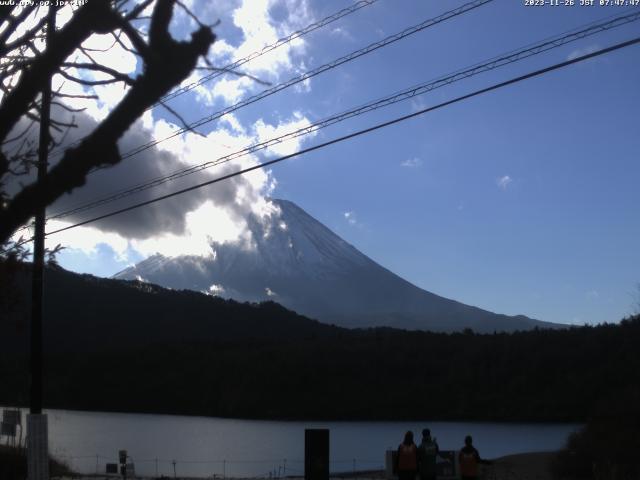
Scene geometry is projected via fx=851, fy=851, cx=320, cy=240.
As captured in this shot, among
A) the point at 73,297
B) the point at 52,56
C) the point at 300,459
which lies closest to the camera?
the point at 52,56

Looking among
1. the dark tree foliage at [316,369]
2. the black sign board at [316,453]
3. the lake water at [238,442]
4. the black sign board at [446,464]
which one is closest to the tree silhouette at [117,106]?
the black sign board at [316,453]

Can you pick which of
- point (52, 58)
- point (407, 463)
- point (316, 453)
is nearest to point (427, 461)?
point (407, 463)

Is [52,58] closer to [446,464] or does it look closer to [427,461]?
[427,461]

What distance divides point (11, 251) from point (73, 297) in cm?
9591

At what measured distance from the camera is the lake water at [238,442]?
40.0m

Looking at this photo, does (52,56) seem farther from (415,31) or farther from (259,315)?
(259,315)

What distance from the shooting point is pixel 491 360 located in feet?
283

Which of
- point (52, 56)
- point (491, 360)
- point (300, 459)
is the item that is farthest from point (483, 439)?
point (52, 56)

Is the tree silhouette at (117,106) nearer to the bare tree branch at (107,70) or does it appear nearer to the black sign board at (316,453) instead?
the bare tree branch at (107,70)

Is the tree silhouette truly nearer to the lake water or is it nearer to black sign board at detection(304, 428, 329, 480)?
black sign board at detection(304, 428, 329, 480)

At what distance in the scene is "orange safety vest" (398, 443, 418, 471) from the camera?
12445 mm

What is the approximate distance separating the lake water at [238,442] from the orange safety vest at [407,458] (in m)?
21.6

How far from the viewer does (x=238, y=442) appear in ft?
184

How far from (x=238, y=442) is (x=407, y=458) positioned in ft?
148
